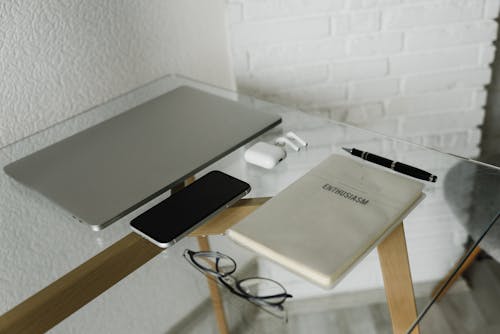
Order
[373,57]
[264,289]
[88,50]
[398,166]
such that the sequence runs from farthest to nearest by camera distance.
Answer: [373,57]
[88,50]
[398,166]
[264,289]

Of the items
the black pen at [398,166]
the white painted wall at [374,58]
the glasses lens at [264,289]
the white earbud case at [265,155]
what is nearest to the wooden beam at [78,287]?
the glasses lens at [264,289]

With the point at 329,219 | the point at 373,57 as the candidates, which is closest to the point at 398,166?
the point at 329,219

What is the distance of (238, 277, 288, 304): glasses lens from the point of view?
0.63 metres

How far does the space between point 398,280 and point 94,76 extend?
28.5 inches

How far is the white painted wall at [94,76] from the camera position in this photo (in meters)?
0.68

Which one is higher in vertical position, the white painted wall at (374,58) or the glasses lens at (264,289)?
the white painted wall at (374,58)

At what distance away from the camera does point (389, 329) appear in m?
0.60

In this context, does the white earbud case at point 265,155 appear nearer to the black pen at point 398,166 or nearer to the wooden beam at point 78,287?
the black pen at point 398,166

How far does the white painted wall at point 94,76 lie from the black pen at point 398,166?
32cm

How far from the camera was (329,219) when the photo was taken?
668mm

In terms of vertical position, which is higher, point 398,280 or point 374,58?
point 374,58

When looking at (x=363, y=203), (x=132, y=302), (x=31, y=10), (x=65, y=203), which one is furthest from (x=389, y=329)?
(x=31, y=10)

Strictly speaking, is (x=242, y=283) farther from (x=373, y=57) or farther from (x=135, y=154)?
(x=373, y=57)

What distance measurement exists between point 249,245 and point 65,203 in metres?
0.29
